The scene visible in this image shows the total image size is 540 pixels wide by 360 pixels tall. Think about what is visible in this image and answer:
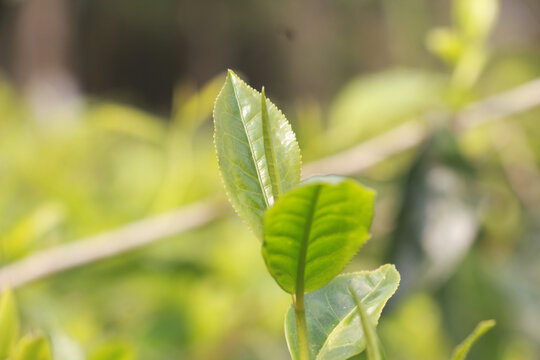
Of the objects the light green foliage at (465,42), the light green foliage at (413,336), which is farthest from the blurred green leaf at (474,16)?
the light green foliage at (413,336)

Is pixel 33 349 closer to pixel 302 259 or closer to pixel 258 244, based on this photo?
pixel 302 259

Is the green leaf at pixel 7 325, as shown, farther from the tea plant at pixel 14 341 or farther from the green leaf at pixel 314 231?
the green leaf at pixel 314 231

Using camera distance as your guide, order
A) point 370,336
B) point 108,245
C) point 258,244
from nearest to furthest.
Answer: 1. point 370,336
2. point 108,245
3. point 258,244

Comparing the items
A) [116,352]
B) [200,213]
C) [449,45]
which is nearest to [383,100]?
[449,45]

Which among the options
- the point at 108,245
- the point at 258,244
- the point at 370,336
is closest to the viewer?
the point at 370,336

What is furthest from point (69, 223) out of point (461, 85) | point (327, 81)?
point (327, 81)

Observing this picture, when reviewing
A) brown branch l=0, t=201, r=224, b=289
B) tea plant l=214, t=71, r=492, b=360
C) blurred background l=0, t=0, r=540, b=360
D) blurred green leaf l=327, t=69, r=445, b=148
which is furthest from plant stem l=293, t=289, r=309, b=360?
blurred green leaf l=327, t=69, r=445, b=148

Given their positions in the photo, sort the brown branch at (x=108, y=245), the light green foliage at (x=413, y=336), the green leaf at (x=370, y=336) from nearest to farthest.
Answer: the green leaf at (x=370, y=336)
the brown branch at (x=108, y=245)
the light green foliage at (x=413, y=336)

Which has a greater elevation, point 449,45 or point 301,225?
point 449,45

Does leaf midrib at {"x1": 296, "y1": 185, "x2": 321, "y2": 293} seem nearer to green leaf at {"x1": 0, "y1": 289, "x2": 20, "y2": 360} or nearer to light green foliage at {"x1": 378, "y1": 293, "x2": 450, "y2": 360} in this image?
green leaf at {"x1": 0, "y1": 289, "x2": 20, "y2": 360}
